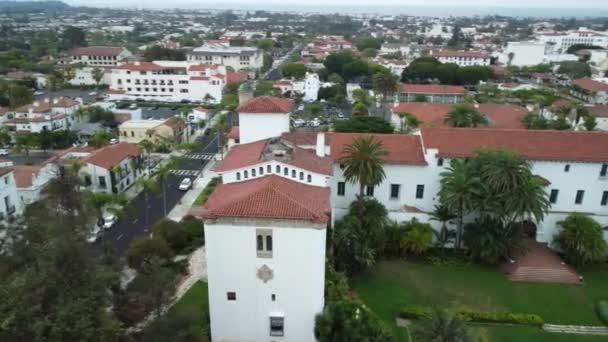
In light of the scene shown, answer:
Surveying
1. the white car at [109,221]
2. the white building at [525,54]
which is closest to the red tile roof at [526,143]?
the white car at [109,221]

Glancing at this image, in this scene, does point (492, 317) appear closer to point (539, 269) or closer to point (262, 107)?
point (539, 269)

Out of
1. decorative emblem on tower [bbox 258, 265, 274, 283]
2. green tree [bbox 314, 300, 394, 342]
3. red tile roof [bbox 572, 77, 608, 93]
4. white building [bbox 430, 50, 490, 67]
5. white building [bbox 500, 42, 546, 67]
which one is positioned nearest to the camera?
green tree [bbox 314, 300, 394, 342]

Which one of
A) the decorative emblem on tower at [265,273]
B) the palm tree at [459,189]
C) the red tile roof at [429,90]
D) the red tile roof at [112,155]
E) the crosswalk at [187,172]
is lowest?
the crosswalk at [187,172]

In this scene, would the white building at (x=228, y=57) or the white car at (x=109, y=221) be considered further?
the white building at (x=228, y=57)

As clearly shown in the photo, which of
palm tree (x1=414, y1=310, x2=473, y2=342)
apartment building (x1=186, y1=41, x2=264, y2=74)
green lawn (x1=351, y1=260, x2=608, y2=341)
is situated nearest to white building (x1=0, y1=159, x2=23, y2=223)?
green lawn (x1=351, y1=260, x2=608, y2=341)

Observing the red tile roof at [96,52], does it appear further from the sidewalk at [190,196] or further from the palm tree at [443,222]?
the palm tree at [443,222]

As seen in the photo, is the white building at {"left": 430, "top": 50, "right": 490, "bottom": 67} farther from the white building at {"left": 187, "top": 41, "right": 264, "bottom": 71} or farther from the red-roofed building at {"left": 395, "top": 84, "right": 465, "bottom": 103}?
the white building at {"left": 187, "top": 41, "right": 264, "bottom": 71}

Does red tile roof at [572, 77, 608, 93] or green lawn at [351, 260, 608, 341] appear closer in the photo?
green lawn at [351, 260, 608, 341]

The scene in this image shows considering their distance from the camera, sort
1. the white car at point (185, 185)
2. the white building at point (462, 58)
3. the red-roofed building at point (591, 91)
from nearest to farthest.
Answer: the white car at point (185, 185) < the red-roofed building at point (591, 91) < the white building at point (462, 58)
